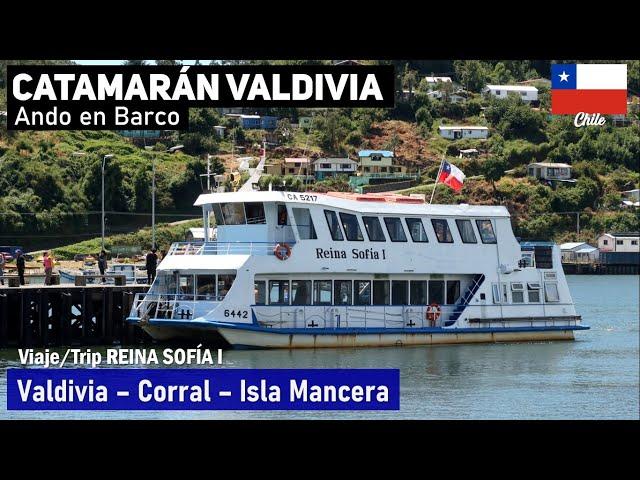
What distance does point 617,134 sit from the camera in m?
129

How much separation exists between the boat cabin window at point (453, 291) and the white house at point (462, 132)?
300ft

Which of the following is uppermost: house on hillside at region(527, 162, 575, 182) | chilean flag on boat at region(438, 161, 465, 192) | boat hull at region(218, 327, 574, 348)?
house on hillside at region(527, 162, 575, 182)

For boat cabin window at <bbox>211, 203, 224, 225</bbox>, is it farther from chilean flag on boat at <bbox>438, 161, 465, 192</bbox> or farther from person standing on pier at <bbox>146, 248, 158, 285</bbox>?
chilean flag on boat at <bbox>438, 161, 465, 192</bbox>

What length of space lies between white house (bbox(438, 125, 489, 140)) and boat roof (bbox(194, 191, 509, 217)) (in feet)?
295

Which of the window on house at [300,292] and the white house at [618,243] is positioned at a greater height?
the window on house at [300,292]

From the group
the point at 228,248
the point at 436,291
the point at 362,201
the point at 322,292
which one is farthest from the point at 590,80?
the point at 228,248

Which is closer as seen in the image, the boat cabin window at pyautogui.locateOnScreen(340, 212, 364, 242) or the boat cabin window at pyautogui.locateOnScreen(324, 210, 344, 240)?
the boat cabin window at pyautogui.locateOnScreen(324, 210, 344, 240)

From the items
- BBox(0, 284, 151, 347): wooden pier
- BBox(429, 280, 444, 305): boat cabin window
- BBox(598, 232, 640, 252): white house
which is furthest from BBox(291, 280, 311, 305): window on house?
BBox(598, 232, 640, 252): white house

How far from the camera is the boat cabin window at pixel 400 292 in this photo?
37.3 meters

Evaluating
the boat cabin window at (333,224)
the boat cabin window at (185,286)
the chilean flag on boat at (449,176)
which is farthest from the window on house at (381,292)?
the boat cabin window at (185,286)

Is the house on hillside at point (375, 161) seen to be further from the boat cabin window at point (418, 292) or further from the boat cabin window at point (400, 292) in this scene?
the boat cabin window at point (400, 292)

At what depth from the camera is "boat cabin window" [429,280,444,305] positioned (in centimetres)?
3803

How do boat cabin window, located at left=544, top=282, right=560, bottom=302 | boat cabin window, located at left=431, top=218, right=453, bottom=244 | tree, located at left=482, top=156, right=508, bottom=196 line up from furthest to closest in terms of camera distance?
tree, located at left=482, top=156, right=508, bottom=196 < boat cabin window, located at left=544, top=282, right=560, bottom=302 < boat cabin window, located at left=431, top=218, right=453, bottom=244

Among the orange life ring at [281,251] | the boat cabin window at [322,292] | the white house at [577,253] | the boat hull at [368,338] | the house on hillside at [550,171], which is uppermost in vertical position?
the house on hillside at [550,171]
